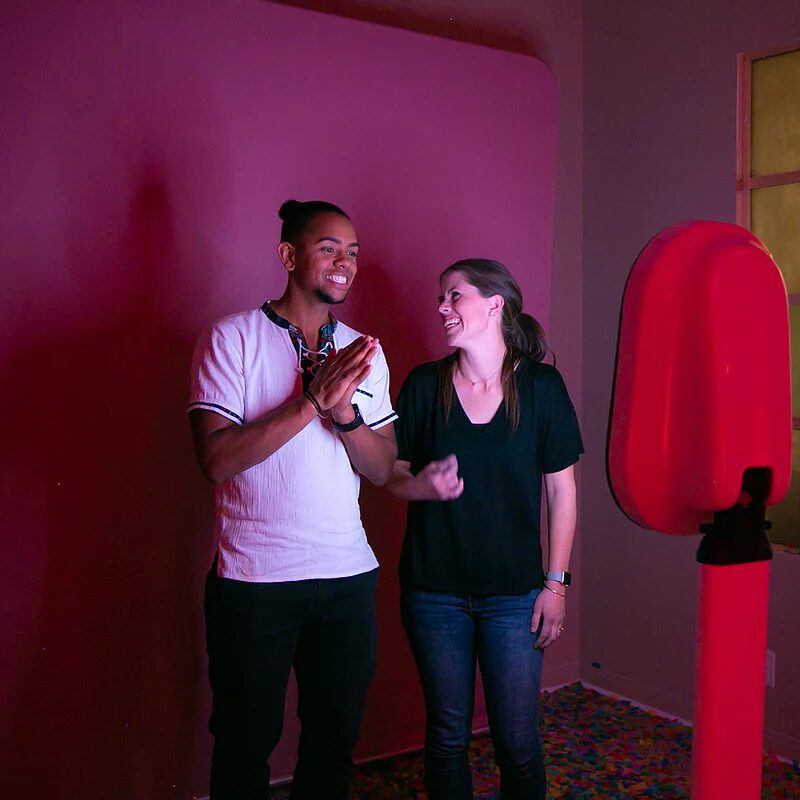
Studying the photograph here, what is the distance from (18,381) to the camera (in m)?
2.37

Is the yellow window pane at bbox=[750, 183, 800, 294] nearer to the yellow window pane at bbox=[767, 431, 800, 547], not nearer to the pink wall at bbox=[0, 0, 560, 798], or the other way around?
the yellow window pane at bbox=[767, 431, 800, 547]

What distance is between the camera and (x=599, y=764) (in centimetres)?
296

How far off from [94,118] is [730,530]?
7.43ft

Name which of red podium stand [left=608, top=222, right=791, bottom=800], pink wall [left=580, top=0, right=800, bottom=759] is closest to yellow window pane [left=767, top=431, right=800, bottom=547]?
pink wall [left=580, top=0, right=800, bottom=759]

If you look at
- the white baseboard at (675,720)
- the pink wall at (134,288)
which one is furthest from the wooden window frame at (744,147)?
the white baseboard at (675,720)

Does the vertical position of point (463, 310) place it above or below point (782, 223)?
below

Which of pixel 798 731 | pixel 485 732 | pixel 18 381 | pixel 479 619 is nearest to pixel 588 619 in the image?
pixel 485 732

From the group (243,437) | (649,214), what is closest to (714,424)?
(243,437)

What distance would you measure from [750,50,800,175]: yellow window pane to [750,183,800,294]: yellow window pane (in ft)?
0.25

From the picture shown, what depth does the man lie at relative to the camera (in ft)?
6.23

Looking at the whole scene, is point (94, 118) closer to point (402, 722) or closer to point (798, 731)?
point (402, 722)

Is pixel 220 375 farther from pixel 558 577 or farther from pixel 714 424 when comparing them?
pixel 714 424

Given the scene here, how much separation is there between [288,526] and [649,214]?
2.18 meters

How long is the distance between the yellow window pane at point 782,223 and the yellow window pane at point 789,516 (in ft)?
1.87
